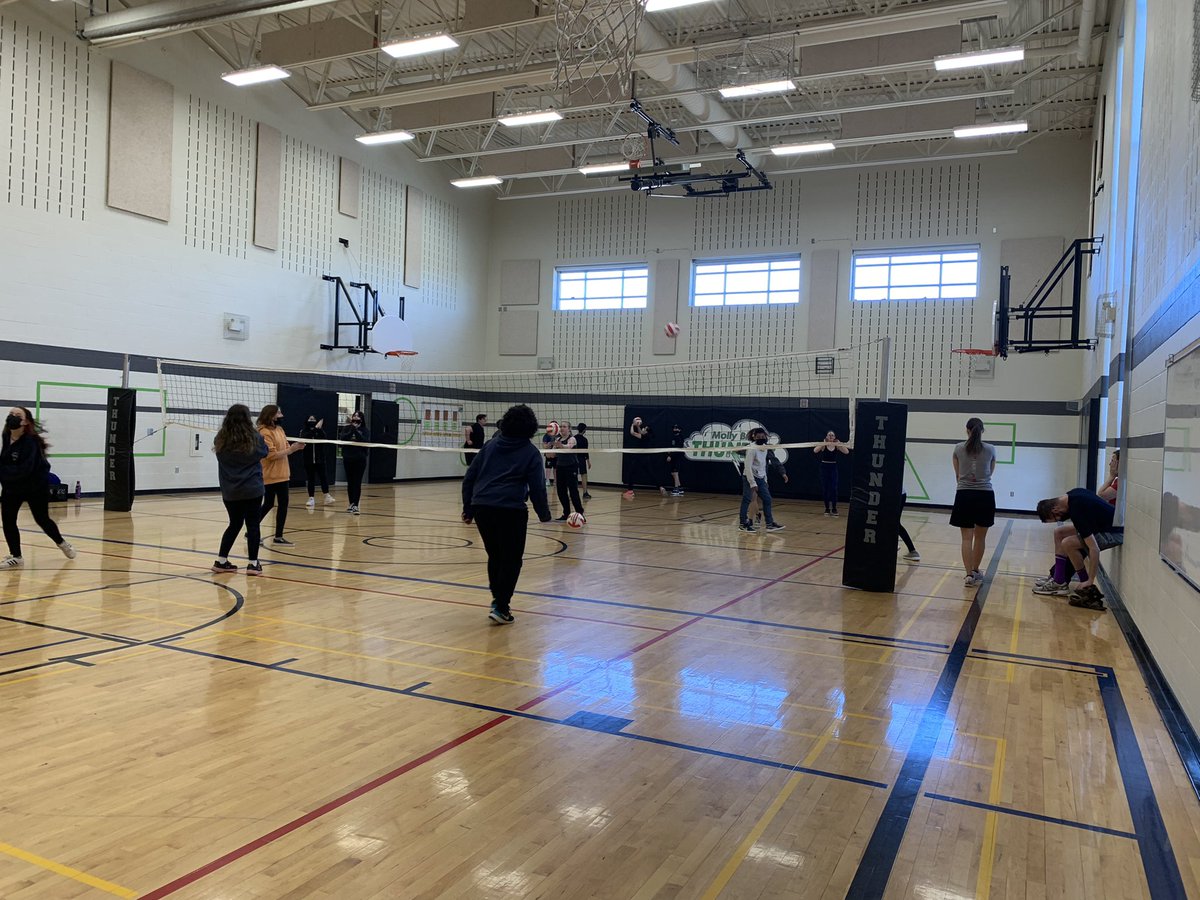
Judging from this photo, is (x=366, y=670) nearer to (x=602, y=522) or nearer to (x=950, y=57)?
(x=602, y=522)

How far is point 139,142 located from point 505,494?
12054 millimetres

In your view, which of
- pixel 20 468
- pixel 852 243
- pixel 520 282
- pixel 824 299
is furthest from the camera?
pixel 520 282

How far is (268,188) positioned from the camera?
16422mm

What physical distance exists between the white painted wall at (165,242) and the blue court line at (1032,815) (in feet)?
44.9

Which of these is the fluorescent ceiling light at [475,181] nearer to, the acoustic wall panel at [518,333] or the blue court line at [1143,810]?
the acoustic wall panel at [518,333]

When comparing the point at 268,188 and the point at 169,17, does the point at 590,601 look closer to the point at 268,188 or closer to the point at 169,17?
the point at 169,17

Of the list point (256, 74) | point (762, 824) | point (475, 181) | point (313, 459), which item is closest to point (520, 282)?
point (475, 181)

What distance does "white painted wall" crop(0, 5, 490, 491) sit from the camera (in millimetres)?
12602

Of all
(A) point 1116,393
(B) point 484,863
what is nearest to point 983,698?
(B) point 484,863

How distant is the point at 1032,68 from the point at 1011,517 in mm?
8255

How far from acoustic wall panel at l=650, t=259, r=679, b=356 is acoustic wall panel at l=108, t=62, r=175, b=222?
11.0 m

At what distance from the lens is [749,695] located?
4.59 meters

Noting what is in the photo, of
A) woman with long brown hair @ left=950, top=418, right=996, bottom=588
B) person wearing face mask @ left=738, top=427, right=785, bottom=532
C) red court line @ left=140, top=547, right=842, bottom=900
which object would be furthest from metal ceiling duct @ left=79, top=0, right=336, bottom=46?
red court line @ left=140, top=547, right=842, bottom=900

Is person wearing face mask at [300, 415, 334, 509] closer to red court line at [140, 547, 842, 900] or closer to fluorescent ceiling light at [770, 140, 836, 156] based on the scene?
fluorescent ceiling light at [770, 140, 836, 156]
